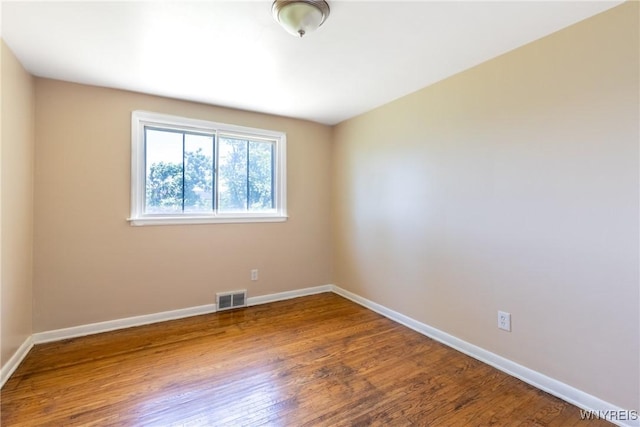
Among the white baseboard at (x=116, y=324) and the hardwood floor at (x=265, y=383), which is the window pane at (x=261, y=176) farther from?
the hardwood floor at (x=265, y=383)

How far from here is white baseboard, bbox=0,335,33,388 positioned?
1879 mm

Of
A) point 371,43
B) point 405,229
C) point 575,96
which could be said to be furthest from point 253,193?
point 575,96

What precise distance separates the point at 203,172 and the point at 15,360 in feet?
6.80

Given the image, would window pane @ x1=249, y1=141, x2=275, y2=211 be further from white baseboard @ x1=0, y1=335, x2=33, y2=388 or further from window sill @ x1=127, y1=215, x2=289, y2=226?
white baseboard @ x1=0, y1=335, x2=33, y2=388

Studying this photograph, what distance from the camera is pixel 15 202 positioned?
208 cm

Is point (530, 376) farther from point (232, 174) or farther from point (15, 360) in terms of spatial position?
point (15, 360)

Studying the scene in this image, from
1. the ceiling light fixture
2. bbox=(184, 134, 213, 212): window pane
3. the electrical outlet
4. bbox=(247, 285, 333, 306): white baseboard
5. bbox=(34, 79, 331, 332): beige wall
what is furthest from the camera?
bbox=(247, 285, 333, 306): white baseboard

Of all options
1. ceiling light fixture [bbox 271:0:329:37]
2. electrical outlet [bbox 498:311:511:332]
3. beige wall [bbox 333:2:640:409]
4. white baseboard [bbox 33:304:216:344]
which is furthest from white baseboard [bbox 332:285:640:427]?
ceiling light fixture [bbox 271:0:329:37]

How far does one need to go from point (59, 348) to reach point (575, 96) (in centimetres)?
413

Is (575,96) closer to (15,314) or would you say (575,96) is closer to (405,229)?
(405,229)

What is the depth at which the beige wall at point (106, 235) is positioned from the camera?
2467 mm

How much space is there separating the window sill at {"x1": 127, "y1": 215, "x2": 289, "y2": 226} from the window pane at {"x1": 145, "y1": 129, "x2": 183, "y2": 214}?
0.11 m

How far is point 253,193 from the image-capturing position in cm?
352

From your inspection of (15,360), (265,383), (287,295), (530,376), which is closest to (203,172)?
(287,295)
